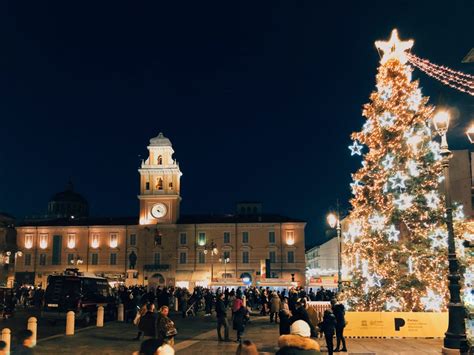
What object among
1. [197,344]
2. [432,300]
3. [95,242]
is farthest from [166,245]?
[197,344]

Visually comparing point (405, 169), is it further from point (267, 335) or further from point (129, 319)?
point (129, 319)

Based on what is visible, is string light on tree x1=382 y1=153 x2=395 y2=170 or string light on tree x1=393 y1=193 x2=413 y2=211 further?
string light on tree x1=382 y1=153 x2=395 y2=170

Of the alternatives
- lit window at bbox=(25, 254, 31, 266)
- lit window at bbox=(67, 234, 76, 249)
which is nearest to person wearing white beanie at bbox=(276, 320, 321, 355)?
lit window at bbox=(67, 234, 76, 249)

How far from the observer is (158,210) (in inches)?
2889

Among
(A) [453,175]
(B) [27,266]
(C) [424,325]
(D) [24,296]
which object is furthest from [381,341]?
(B) [27,266]

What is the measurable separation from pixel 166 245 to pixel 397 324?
57.0 metres

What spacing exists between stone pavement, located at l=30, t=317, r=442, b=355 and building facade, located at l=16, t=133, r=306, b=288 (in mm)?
50924

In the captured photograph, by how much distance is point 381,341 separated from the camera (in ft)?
58.3

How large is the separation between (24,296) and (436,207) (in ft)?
102

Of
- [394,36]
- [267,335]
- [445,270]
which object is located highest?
[394,36]

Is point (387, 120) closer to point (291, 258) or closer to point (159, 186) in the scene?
point (291, 258)

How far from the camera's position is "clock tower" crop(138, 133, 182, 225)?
73.1 m

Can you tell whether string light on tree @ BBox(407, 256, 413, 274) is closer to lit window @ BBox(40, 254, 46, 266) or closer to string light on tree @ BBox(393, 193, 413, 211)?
string light on tree @ BBox(393, 193, 413, 211)

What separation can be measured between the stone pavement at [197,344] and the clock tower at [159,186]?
51.8 m
